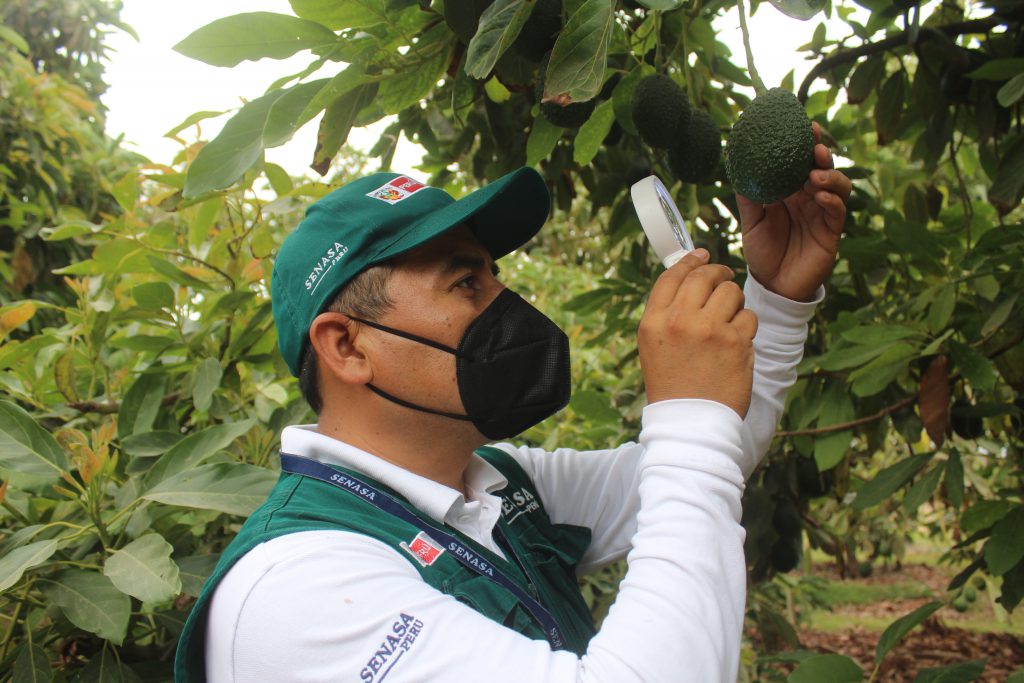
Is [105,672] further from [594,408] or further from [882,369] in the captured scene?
[882,369]

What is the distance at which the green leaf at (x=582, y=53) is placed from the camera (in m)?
1.12

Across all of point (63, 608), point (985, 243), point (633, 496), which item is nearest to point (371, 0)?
point (633, 496)

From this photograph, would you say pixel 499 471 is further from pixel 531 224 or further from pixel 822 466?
pixel 822 466

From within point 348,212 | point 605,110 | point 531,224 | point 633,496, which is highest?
point 605,110

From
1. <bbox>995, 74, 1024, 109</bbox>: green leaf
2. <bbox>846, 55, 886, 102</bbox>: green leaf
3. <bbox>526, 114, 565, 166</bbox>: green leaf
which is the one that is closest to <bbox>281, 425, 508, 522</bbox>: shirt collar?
<bbox>526, 114, 565, 166</bbox>: green leaf

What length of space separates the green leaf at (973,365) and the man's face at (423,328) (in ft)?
4.09

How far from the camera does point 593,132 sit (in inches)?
71.4

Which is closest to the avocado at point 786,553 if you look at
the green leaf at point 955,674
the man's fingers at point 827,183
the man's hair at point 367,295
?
the green leaf at point 955,674

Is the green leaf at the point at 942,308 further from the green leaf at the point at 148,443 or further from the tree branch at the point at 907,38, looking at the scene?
the green leaf at the point at 148,443

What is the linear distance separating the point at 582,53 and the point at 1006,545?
4.95ft

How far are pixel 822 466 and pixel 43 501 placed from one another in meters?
1.74

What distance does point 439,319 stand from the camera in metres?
1.37

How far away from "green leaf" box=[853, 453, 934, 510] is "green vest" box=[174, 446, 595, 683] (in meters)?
1.03

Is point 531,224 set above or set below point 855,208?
below
